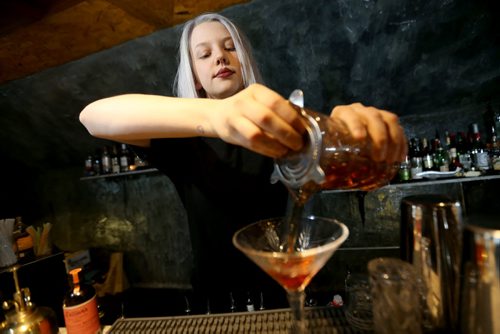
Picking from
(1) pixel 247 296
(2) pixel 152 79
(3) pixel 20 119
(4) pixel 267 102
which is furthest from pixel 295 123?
(3) pixel 20 119

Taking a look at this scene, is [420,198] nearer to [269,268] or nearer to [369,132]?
[369,132]

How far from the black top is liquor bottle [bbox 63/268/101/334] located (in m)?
0.55

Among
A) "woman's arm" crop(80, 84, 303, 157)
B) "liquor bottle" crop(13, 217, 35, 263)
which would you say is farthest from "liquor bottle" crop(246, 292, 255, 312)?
"liquor bottle" crop(13, 217, 35, 263)

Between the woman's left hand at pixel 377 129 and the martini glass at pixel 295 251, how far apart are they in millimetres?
214

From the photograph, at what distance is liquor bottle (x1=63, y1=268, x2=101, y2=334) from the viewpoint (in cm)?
91

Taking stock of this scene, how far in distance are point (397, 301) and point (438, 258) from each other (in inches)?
5.4

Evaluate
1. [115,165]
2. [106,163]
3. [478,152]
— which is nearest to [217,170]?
[478,152]

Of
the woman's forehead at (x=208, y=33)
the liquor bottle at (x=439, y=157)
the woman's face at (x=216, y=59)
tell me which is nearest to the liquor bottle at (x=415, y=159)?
the liquor bottle at (x=439, y=157)

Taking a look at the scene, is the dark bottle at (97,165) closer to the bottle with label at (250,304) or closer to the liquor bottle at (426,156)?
the bottle with label at (250,304)

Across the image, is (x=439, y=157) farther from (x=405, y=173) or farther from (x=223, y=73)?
(x=223, y=73)

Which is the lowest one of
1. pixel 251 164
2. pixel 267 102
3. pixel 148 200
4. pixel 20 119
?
pixel 148 200

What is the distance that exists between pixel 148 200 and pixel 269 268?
3986 mm

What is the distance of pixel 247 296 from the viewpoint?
1386 mm

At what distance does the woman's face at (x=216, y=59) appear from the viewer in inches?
49.6
